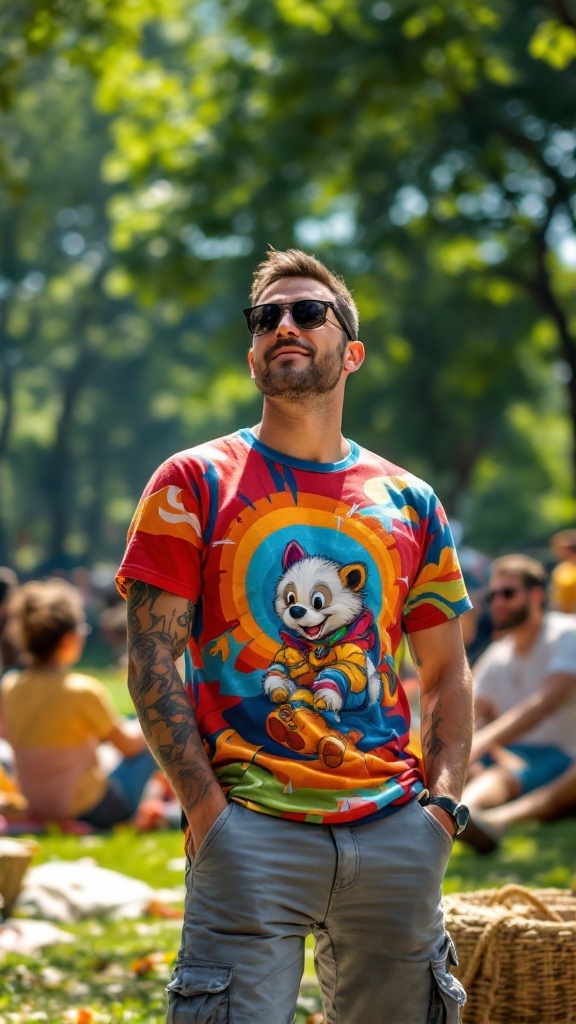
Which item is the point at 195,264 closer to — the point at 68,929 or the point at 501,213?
the point at 501,213

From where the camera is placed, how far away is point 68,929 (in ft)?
20.8

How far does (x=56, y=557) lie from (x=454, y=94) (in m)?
28.8

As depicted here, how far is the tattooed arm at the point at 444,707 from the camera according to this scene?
3.32 meters

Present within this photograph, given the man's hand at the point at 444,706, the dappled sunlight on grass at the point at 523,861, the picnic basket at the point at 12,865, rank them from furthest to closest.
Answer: the dappled sunlight on grass at the point at 523,861
the picnic basket at the point at 12,865
the man's hand at the point at 444,706

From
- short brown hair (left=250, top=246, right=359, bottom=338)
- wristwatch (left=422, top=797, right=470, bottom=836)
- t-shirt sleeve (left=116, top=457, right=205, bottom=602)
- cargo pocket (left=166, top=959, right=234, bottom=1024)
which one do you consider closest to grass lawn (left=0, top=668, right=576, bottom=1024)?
wristwatch (left=422, top=797, right=470, bottom=836)

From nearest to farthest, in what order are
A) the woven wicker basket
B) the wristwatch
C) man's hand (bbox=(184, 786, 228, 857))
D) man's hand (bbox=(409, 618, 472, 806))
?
man's hand (bbox=(184, 786, 228, 857)), the wristwatch, man's hand (bbox=(409, 618, 472, 806)), the woven wicker basket

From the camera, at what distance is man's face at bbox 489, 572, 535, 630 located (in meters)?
9.02

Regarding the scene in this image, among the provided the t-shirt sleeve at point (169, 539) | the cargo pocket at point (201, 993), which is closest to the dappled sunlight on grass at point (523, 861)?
the cargo pocket at point (201, 993)

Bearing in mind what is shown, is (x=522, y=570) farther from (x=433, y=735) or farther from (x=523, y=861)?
(x=433, y=735)

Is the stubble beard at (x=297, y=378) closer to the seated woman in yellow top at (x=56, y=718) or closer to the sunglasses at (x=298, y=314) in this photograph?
the sunglasses at (x=298, y=314)

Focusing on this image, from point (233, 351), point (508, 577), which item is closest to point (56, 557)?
point (233, 351)

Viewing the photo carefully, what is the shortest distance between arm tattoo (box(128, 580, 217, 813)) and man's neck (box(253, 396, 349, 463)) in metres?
0.46

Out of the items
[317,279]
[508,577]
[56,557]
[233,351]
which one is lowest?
[56,557]

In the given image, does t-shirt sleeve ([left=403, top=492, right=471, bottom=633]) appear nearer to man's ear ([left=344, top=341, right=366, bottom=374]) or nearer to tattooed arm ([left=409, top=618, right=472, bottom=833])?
tattooed arm ([left=409, top=618, right=472, bottom=833])
